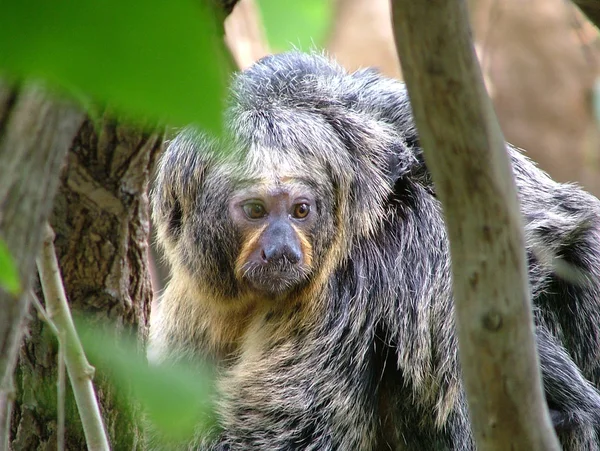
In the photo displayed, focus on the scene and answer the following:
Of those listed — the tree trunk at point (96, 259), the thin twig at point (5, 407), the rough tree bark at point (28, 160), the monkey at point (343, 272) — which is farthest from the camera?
the monkey at point (343, 272)

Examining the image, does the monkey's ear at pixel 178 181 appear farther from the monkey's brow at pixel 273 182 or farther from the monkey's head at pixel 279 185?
the monkey's brow at pixel 273 182

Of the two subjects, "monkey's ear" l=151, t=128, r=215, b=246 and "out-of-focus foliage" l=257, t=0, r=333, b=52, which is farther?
"out-of-focus foliage" l=257, t=0, r=333, b=52

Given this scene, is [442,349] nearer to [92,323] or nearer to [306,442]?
[306,442]

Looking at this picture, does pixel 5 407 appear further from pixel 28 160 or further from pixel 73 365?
pixel 28 160

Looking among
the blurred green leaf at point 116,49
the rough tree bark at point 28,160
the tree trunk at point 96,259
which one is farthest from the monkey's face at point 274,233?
the blurred green leaf at point 116,49

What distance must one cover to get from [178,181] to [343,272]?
2.72 feet

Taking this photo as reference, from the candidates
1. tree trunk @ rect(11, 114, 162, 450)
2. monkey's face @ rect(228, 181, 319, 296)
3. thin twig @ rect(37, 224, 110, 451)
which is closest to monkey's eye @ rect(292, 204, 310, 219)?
monkey's face @ rect(228, 181, 319, 296)

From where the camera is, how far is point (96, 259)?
3129mm

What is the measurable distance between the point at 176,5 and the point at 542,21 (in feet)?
35.8

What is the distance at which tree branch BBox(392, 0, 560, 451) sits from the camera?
126cm

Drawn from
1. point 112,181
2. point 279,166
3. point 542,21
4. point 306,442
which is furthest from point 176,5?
point 542,21

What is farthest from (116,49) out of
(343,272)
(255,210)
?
(343,272)

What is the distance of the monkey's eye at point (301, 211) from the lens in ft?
11.4

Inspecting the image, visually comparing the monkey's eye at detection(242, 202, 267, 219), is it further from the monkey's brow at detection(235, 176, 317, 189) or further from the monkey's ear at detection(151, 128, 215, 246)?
the monkey's ear at detection(151, 128, 215, 246)
